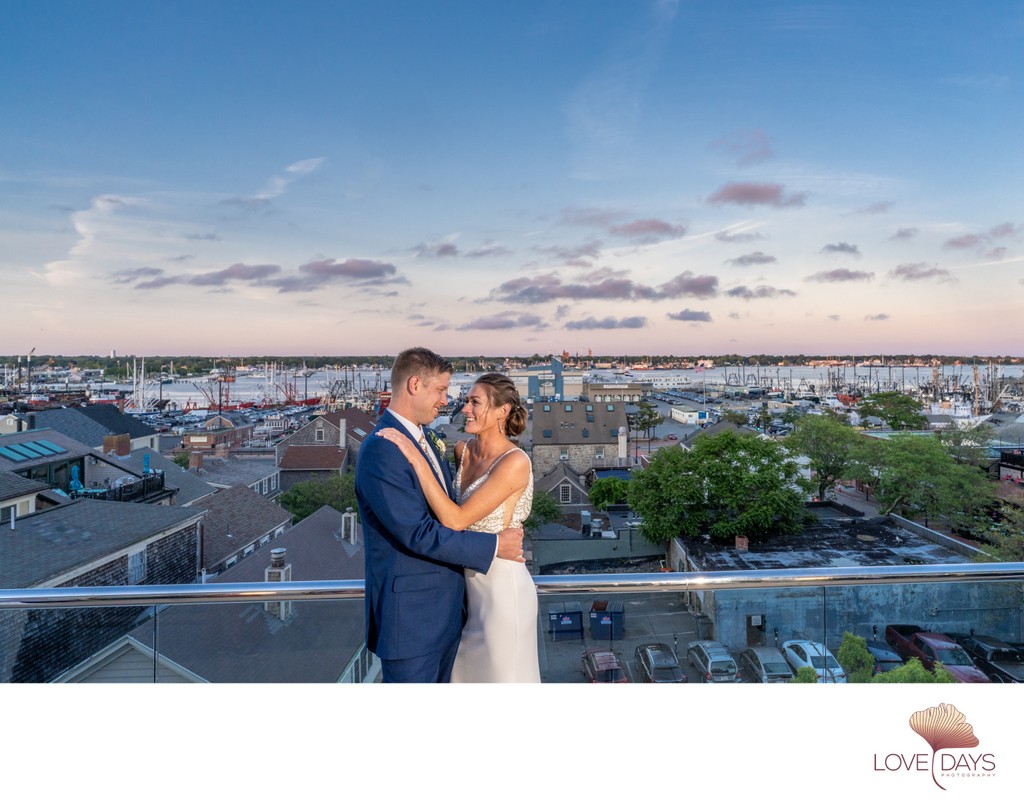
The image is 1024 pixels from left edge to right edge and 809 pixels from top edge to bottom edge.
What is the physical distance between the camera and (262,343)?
45.1m

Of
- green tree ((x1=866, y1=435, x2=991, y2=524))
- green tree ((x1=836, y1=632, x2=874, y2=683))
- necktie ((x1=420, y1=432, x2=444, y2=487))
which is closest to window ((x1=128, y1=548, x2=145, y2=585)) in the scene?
necktie ((x1=420, y1=432, x2=444, y2=487))

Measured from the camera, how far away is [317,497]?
74.4 feet

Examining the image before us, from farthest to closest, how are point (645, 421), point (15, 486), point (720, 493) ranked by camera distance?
point (645, 421) → point (720, 493) → point (15, 486)

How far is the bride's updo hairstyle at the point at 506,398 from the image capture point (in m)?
1.94

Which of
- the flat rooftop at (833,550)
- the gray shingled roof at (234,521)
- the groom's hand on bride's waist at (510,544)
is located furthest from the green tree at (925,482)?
the groom's hand on bride's waist at (510,544)

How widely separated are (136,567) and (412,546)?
12.8m

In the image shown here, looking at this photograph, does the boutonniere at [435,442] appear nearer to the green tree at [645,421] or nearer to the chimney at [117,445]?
the chimney at [117,445]

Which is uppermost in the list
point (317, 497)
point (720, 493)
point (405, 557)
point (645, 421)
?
point (405, 557)

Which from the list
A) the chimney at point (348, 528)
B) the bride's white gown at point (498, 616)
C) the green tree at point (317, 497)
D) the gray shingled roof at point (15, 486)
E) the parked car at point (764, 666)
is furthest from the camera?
the green tree at point (317, 497)

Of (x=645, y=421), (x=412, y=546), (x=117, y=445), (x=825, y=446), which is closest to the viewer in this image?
(x=412, y=546)

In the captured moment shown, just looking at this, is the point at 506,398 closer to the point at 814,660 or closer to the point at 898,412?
the point at 814,660
